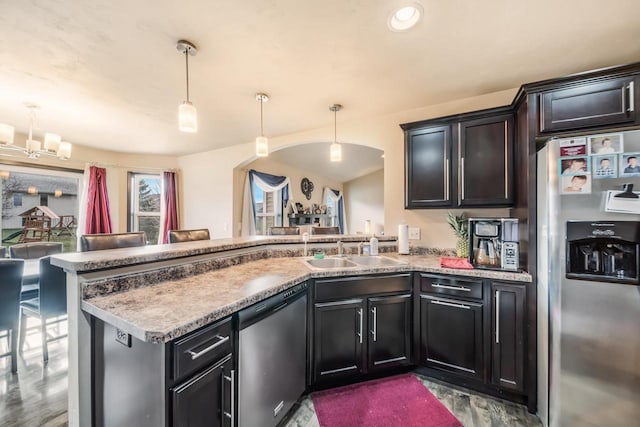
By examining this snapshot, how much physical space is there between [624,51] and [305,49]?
220 cm

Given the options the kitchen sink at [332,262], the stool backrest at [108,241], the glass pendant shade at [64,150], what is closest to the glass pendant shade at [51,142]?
the glass pendant shade at [64,150]

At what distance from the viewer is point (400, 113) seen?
2.77m

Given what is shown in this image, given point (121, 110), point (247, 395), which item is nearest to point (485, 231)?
point (247, 395)

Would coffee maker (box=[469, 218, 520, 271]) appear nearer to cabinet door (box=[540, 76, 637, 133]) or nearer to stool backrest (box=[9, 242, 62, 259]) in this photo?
cabinet door (box=[540, 76, 637, 133])

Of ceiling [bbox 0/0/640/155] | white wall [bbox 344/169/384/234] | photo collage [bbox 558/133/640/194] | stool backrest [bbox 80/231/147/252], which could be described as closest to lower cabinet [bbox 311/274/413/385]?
photo collage [bbox 558/133/640/194]

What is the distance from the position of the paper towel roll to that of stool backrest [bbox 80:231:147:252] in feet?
8.41

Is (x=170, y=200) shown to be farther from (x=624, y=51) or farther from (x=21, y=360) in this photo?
(x=624, y=51)

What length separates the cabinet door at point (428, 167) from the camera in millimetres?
2266

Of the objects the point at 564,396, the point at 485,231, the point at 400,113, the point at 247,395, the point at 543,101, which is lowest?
the point at 564,396

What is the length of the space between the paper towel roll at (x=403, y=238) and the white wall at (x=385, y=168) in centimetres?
22

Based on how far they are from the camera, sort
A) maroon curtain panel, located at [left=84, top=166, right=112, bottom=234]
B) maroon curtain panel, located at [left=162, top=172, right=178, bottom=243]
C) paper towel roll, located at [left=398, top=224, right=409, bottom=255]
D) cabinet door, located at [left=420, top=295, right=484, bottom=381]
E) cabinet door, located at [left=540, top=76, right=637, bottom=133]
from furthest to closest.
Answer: maroon curtain panel, located at [left=162, top=172, right=178, bottom=243] < maroon curtain panel, located at [left=84, top=166, right=112, bottom=234] < paper towel roll, located at [left=398, top=224, right=409, bottom=255] < cabinet door, located at [left=420, top=295, right=484, bottom=381] < cabinet door, located at [left=540, top=76, right=637, bottom=133]

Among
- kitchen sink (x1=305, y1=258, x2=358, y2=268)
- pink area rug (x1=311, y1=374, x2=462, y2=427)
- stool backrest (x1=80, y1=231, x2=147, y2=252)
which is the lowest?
pink area rug (x1=311, y1=374, x2=462, y2=427)

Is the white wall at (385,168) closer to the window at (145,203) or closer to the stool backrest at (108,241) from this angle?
the window at (145,203)

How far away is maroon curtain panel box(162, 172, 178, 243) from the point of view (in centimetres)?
454
